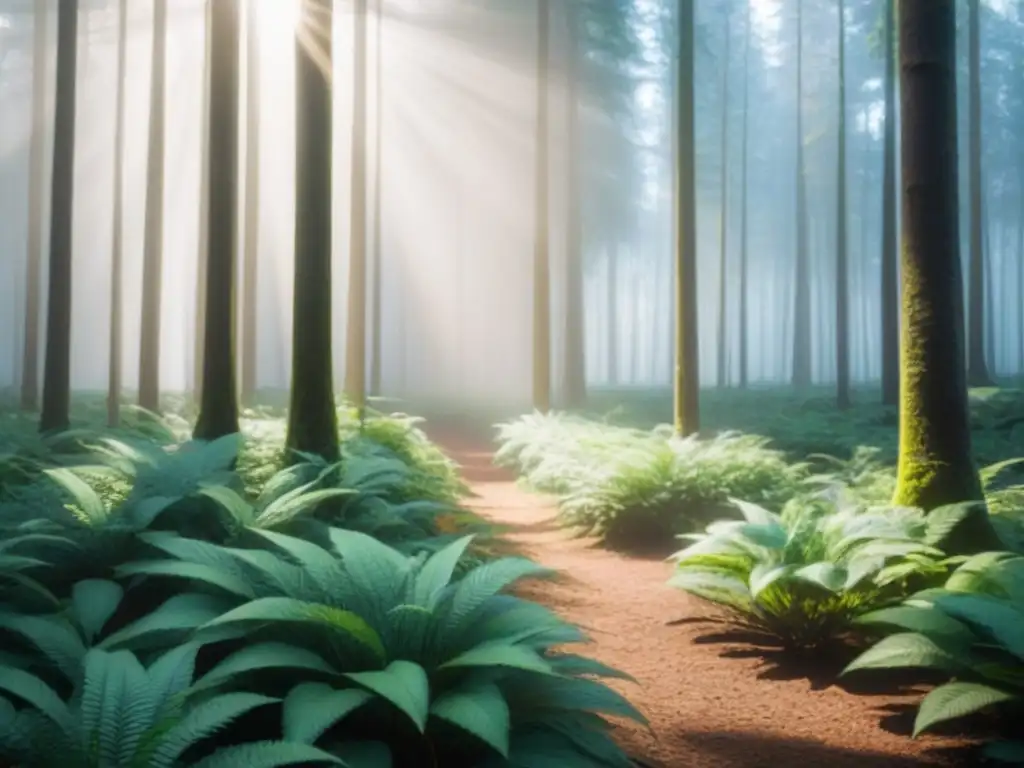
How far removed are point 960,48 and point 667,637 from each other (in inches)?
1440

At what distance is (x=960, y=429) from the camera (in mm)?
6277

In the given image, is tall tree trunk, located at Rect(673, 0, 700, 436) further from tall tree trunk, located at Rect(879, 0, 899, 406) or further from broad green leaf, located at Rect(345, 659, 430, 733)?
broad green leaf, located at Rect(345, 659, 430, 733)

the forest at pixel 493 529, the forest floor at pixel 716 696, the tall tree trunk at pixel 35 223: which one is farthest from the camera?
the tall tree trunk at pixel 35 223

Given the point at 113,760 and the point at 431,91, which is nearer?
the point at 113,760

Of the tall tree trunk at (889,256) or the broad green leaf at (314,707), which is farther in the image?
the tall tree trunk at (889,256)

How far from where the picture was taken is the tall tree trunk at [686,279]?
42.4 ft

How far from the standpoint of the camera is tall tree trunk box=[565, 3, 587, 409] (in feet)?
83.8

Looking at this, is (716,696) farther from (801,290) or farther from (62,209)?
(801,290)

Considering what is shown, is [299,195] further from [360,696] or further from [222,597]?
[360,696]

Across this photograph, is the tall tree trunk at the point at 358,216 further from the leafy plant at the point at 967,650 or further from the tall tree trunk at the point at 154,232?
the leafy plant at the point at 967,650

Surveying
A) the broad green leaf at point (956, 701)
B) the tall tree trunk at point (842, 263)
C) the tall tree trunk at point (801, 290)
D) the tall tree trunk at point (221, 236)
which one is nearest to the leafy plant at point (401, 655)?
the broad green leaf at point (956, 701)

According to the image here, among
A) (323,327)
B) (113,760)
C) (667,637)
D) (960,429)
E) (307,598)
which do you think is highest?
(323,327)

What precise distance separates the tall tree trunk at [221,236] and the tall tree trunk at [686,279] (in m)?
6.57

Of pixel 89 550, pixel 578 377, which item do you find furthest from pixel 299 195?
pixel 578 377
